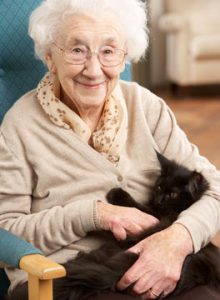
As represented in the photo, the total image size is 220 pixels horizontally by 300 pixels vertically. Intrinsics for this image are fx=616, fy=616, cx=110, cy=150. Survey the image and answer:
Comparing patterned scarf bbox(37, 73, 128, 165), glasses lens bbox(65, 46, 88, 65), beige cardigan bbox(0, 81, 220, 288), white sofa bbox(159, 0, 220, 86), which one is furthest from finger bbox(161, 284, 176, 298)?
white sofa bbox(159, 0, 220, 86)

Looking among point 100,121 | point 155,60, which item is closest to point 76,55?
point 100,121

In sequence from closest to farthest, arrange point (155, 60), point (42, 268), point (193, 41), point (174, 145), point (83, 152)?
point (42, 268)
point (83, 152)
point (174, 145)
point (193, 41)
point (155, 60)

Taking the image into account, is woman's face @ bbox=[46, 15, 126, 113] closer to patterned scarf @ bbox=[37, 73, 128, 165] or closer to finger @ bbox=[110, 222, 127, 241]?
patterned scarf @ bbox=[37, 73, 128, 165]

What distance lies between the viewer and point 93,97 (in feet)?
5.68

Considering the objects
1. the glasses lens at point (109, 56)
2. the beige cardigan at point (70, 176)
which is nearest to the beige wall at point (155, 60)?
the beige cardigan at point (70, 176)

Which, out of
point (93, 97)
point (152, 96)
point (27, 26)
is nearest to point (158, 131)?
point (152, 96)

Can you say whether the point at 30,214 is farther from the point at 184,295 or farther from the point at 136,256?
the point at 184,295

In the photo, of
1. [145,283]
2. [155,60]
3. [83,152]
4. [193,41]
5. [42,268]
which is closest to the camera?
[42,268]

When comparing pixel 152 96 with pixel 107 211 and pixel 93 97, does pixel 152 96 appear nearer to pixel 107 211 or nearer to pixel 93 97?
pixel 93 97

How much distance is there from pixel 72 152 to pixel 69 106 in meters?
0.14

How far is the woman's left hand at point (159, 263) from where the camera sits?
1.54 m

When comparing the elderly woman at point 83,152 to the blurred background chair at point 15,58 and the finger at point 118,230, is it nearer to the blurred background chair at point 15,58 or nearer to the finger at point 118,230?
the finger at point 118,230

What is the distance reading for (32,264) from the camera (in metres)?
1.32

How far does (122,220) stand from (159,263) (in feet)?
0.53
